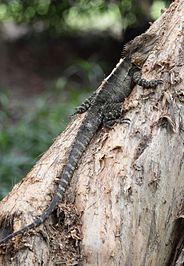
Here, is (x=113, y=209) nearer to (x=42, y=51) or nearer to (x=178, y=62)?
(x=178, y=62)

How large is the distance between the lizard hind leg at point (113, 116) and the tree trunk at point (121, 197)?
0.05m

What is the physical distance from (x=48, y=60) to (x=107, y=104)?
25.3 feet

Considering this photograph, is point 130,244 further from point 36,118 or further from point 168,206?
point 36,118

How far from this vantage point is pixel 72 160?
14.0ft

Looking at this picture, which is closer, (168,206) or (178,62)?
(168,206)

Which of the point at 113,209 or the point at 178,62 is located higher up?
the point at 178,62

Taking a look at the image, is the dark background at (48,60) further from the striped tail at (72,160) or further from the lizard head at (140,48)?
the striped tail at (72,160)

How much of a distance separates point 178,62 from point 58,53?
27.8 feet

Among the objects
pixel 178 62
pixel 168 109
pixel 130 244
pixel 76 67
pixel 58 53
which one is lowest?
pixel 130 244

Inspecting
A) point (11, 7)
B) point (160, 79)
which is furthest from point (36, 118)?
point (160, 79)

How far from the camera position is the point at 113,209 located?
13.3 ft

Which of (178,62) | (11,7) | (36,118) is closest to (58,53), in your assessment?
(11,7)

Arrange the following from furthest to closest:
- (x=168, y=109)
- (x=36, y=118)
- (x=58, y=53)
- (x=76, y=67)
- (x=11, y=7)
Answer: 1. (x=58, y=53)
2. (x=76, y=67)
3. (x=11, y=7)
4. (x=36, y=118)
5. (x=168, y=109)

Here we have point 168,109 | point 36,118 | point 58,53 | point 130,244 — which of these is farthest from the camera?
point 58,53
